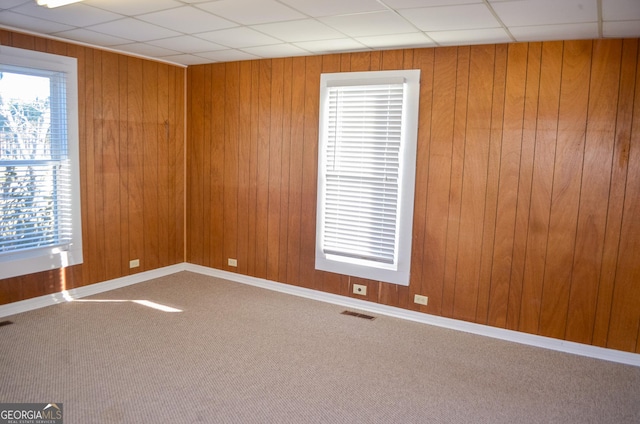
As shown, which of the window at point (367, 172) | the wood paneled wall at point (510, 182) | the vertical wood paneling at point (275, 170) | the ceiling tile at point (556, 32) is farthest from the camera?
the vertical wood paneling at point (275, 170)

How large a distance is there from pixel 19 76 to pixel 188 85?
Result: 183 cm

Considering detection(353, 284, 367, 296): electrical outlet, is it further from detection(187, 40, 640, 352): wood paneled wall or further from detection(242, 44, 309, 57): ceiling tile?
detection(242, 44, 309, 57): ceiling tile

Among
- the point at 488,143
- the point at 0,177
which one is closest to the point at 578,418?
the point at 488,143

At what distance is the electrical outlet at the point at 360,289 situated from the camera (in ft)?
14.5

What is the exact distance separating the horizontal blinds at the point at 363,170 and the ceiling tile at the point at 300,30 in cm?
69

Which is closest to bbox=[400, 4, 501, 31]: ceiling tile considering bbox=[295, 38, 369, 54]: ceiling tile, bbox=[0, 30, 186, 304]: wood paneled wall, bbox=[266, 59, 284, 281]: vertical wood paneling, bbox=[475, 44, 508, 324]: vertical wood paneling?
bbox=[475, 44, 508, 324]: vertical wood paneling

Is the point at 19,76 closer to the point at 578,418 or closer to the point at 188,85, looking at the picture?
the point at 188,85

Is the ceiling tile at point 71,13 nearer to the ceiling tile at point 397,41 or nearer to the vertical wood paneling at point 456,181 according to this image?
the ceiling tile at point 397,41

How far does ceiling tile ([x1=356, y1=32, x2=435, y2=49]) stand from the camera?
11.7ft

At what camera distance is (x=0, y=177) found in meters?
3.79

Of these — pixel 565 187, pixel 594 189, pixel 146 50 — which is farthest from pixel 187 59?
pixel 594 189

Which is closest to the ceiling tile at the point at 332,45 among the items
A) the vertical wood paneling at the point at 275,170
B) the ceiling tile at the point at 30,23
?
the vertical wood paneling at the point at 275,170

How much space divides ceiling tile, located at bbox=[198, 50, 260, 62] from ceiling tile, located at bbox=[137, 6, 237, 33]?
86cm
